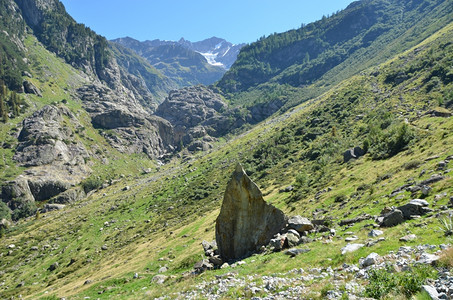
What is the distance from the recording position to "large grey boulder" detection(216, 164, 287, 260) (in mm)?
24562

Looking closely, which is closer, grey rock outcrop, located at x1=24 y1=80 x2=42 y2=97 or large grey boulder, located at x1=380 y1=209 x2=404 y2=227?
large grey boulder, located at x1=380 y1=209 x2=404 y2=227

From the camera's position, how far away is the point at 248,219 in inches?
→ 978

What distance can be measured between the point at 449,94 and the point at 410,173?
42405 millimetres

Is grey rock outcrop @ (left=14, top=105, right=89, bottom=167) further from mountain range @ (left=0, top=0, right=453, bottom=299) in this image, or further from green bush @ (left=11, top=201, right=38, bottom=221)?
green bush @ (left=11, top=201, right=38, bottom=221)

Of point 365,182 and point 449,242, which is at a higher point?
point 449,242

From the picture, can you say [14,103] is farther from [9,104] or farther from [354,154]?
[354,154]

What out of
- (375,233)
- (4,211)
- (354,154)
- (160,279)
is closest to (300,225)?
(375,233)

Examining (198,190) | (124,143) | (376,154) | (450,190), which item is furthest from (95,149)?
(450,190)

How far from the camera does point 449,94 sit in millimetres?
55469

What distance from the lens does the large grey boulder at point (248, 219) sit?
24562 millimetres

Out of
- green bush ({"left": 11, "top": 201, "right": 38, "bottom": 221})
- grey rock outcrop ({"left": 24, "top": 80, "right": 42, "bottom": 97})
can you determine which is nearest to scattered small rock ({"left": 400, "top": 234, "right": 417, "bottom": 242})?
green bush ({"left": 11, "top": 201, "right": 38, "bottom": 221})

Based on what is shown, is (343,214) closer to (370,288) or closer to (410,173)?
(410,173)

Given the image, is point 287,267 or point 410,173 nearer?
point 287,267

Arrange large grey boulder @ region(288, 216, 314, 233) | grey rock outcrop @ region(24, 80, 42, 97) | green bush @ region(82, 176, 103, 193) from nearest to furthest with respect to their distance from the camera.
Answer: large grey boulder @ region(288, 216, 314, 233)
green bush @ region(82, 176, 103, 193)
grey rock outcrop @ region(24, 80, 42, 97)
